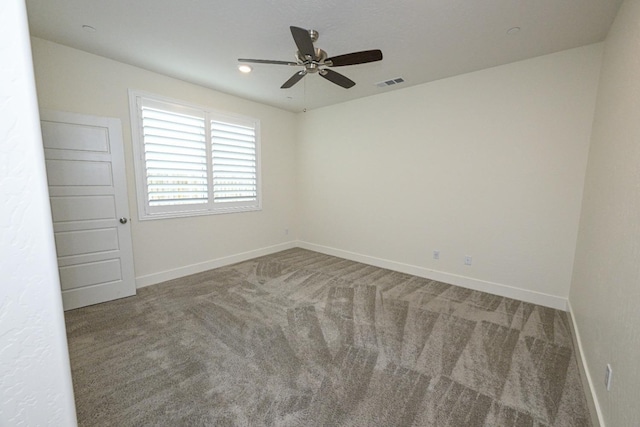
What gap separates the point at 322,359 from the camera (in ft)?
6.97

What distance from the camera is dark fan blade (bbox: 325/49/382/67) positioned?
2143mm

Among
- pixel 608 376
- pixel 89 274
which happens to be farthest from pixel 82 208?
pixel 608 376

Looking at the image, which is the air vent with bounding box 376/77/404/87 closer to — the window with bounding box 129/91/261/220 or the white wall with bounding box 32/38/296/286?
the white wall with bounding box 32/38/296/286

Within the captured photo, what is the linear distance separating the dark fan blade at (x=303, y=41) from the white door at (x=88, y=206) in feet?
8.25

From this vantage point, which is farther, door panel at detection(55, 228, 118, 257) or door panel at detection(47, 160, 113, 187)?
door panel at detection(55, 228, 118, 257)

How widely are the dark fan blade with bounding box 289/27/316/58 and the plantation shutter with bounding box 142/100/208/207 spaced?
243cm

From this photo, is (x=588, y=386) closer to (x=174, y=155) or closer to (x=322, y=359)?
(x=322, y=359)

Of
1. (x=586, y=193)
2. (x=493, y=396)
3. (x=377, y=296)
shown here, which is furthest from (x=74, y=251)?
(x=586, y=193)

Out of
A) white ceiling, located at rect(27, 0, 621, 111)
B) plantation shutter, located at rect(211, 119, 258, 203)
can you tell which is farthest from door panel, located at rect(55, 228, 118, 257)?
white ceiling, located at rect(27, 0, 621, 111)

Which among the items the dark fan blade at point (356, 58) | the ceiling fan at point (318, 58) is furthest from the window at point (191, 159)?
the dark fan blade at point (356, 58)

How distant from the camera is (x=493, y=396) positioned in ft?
5.81

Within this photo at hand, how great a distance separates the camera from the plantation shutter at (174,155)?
3469mm

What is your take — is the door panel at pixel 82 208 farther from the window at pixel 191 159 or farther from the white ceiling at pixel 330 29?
the white ceiling at pixel 330 29

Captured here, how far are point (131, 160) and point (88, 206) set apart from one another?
0.74m
